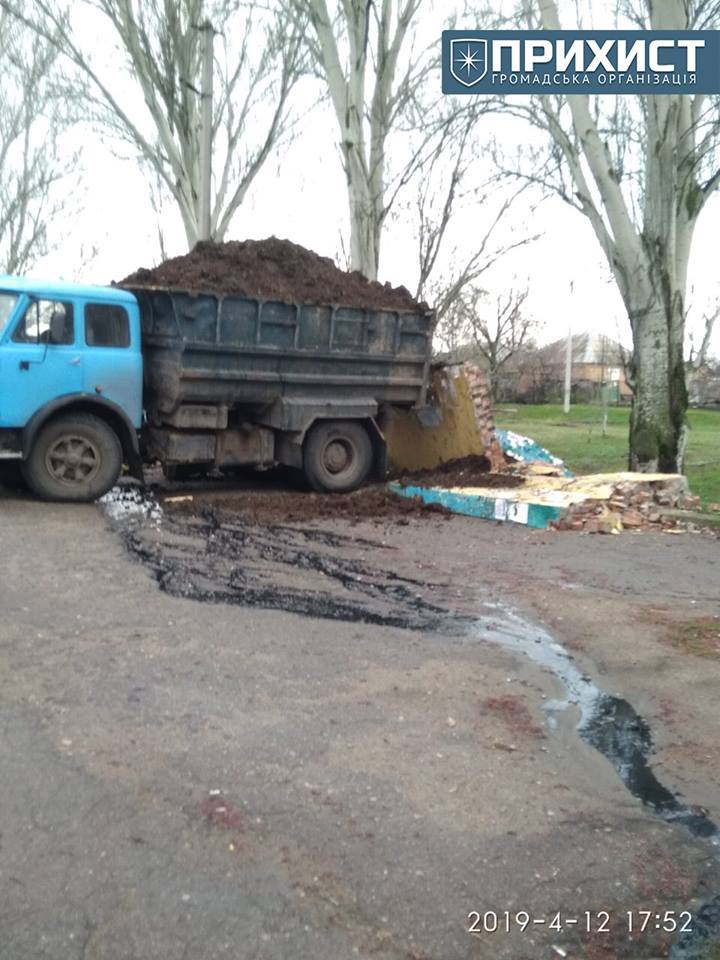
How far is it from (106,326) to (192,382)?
115 centimetres

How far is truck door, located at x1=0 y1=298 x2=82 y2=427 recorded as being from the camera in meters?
10.8

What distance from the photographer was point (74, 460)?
36.8 ft

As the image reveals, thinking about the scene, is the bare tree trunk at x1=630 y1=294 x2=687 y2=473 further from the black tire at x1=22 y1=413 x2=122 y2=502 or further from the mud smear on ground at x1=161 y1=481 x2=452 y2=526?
the black tire at x1=22 y1=413 x2=122 y2=502

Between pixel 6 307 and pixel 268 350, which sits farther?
pixel 268 350

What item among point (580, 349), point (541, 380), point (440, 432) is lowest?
point (440, 432)

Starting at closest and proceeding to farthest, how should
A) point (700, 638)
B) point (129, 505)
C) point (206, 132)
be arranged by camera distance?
point (700, 638) < point (129, 505) < point (206, 132)

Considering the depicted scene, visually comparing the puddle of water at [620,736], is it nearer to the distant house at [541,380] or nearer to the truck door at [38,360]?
the truck door at [38,360]

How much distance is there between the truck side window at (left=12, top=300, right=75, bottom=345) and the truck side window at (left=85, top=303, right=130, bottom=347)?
21cm

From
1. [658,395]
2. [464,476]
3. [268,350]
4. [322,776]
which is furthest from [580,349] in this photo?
→ [322,776]

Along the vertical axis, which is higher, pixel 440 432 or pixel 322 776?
pixel 440 432

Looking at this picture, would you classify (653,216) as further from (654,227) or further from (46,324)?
(46,324)

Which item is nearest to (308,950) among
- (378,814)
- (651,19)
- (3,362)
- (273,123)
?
(378,814)

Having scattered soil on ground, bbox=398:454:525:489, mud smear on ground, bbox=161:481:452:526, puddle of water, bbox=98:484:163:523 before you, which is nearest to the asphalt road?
puddle of water, bbox=98:484:163:523

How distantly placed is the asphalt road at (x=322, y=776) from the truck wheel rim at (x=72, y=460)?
346 centimetres
